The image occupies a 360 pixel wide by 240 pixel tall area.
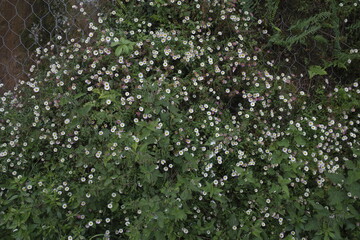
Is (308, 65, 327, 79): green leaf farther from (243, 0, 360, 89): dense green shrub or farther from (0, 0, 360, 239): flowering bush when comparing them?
(0, 0, 360, 239): flowering bush

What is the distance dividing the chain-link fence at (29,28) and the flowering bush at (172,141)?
219mm

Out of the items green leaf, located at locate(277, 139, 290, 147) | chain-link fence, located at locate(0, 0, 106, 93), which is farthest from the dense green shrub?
chain-link fence, located at locate(0, 0, 106, 93)

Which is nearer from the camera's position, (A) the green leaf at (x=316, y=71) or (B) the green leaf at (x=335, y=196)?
(B) the green leaf at (x=335, y=196)

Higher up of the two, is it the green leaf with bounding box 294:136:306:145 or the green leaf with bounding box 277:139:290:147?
the green leaf with bounding box 277:139:290:147

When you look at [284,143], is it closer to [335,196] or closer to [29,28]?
[335,196]

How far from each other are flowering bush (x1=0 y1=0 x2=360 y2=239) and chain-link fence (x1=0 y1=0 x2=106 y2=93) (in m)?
0.22

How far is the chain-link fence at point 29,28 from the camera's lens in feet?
10.3

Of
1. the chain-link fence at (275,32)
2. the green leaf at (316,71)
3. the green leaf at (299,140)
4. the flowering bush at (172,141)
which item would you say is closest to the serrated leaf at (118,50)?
the flowering bush at (172,141)

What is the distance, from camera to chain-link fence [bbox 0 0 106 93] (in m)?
3.13

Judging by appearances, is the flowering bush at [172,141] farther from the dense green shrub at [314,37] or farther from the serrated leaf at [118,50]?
the dense green shrub at [314,37]

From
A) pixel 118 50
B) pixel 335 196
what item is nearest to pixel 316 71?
pixel 335 196

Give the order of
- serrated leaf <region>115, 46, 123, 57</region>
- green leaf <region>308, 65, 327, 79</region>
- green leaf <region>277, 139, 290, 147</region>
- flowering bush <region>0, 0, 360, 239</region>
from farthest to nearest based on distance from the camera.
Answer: green leaf <region>308, 65, 327, 79</region>, green leaf <region>277, 139, 290, 147</region>, serrated leaf <region>115, 46, 123, 57</region>, flowering bush <region>0, 0, 360, 239</region>

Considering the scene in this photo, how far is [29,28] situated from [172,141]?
1.84 metres

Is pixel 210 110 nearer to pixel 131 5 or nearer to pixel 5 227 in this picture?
pixel 131 5
